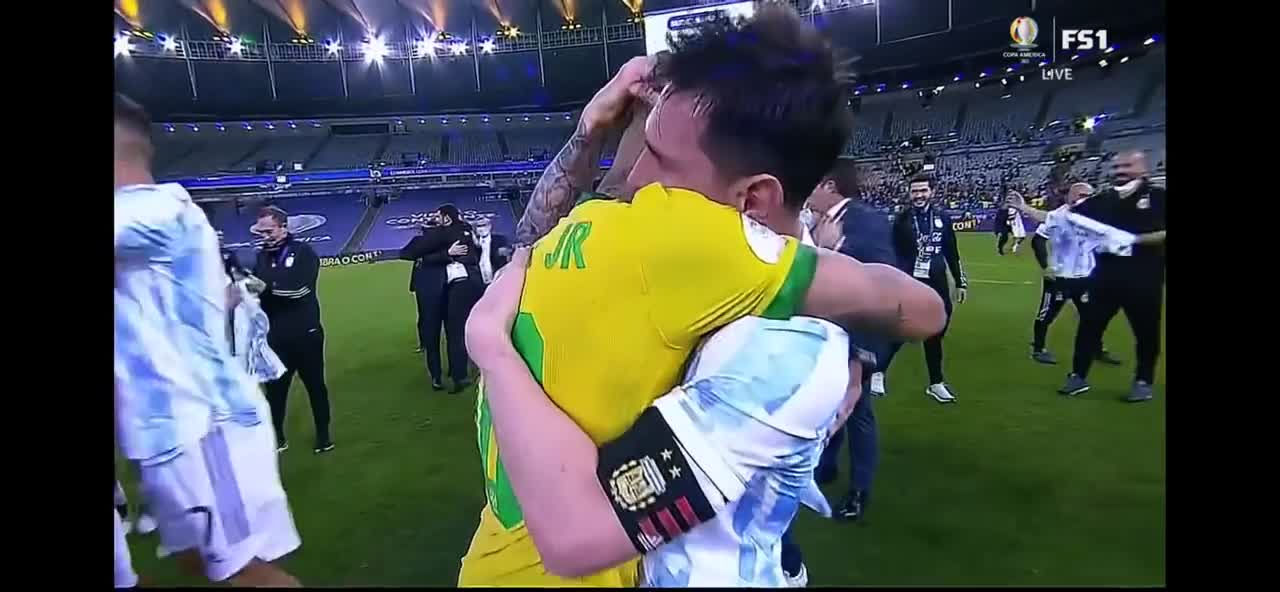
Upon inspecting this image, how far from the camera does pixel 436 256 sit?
48.6 inches

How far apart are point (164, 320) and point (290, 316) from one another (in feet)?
0.57

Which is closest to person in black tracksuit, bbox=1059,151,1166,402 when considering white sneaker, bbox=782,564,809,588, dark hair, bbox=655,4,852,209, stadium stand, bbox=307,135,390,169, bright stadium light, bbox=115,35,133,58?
white sneaker, bbox=782,564,809,588

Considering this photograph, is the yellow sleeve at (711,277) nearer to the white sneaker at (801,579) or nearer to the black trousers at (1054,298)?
the white sneaker at (801,579)

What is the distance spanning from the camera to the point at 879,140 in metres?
1.13

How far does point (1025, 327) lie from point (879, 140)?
493mm

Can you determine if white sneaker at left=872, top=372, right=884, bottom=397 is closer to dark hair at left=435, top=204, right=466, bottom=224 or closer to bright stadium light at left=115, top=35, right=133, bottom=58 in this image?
dark hair at left=435, top=204, right=466, bottom=224

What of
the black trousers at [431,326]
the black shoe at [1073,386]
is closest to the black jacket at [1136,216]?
the black shoe at [1073,386]

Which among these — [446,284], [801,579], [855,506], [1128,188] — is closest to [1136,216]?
[1128,188]

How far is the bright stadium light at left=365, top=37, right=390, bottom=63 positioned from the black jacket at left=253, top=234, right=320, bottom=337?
322mm

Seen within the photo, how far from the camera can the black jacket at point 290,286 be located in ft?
3.90

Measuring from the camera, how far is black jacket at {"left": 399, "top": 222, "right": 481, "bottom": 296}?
1.20 m

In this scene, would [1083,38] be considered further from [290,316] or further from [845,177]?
[290,316]

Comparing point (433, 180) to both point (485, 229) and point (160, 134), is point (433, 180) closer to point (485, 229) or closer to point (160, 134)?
point (485, 229)
